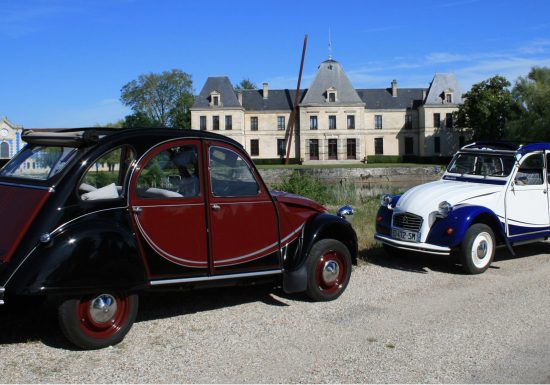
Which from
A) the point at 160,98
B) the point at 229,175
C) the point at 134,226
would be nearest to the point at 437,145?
the point at 160,98

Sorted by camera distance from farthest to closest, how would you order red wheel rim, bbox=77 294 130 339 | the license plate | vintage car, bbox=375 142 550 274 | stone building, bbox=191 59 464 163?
stone building, bbox=191 59 464 163
the license plate
vintage car, bbox=375 142 550 274
red wheel rim, bbox=77 294 130 339

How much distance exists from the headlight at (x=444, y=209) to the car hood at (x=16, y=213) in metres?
5.75

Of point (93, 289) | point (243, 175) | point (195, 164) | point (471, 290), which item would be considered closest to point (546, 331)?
point (471, 290)

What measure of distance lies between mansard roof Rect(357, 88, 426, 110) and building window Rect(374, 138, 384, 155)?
15.9ft

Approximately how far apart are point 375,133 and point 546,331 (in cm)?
7925

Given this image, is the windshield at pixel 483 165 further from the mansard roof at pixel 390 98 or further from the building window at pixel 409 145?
the building window at pixel 409 145

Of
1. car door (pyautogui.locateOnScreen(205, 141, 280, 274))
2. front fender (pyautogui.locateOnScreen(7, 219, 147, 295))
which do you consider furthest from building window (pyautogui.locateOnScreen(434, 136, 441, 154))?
front fender (pyautogui.locateOnScreen(7, 219, 147, 295))

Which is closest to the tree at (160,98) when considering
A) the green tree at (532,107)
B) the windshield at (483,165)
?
the green tree at (532,107)

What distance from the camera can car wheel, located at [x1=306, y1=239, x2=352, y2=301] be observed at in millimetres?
6522

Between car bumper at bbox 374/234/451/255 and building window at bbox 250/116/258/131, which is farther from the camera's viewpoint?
building window at bbox 250/116/258/131

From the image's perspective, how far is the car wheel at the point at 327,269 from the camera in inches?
257

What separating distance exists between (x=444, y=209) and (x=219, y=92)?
7466cm

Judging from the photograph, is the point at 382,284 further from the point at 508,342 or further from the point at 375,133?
the point at 375,133

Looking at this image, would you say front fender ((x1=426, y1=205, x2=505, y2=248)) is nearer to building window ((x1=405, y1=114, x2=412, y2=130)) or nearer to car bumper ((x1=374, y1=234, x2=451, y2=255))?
car bumper ((x1=374, y1=234, x2=451, y2=255))
